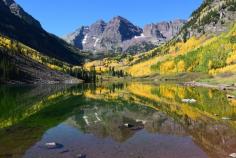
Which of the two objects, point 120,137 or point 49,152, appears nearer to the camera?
point 49,152

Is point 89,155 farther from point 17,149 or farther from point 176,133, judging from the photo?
point 176,133

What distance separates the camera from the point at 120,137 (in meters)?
51.0

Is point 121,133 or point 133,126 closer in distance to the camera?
point 121,133

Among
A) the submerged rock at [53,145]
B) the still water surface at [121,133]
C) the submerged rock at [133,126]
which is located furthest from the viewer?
the submerged rock at [133,126]

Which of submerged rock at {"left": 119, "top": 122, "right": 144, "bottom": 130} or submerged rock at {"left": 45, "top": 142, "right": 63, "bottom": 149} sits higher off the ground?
submerged rock at {"left": 119, "top": 122, "right": 144, "bottom": 130}

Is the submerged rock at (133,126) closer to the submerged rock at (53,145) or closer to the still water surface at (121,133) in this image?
the still water surface at (121,133)

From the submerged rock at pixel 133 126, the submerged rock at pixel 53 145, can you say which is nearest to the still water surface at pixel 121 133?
the submerged rock at pixel 133 126

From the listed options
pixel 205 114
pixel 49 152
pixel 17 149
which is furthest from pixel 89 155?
pixel 205 114

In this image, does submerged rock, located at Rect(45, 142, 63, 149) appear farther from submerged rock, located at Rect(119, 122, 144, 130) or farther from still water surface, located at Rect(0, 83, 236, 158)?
submerged rock, located at Rect(119, 122, 144, 130)

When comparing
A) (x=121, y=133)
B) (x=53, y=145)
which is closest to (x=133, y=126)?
(x=121, y=133)

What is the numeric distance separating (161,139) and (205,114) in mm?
24135

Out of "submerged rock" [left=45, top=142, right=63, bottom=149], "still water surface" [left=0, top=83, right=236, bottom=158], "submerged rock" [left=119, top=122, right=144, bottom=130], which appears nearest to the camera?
"still water surface" [left=0, top=83, right=236, bottom=158]

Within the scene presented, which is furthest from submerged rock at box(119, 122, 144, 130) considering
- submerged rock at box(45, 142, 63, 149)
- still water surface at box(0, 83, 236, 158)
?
submerged rock at box(45, 142, 63, 149)

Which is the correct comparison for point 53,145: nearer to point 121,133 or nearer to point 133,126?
point 121,133
